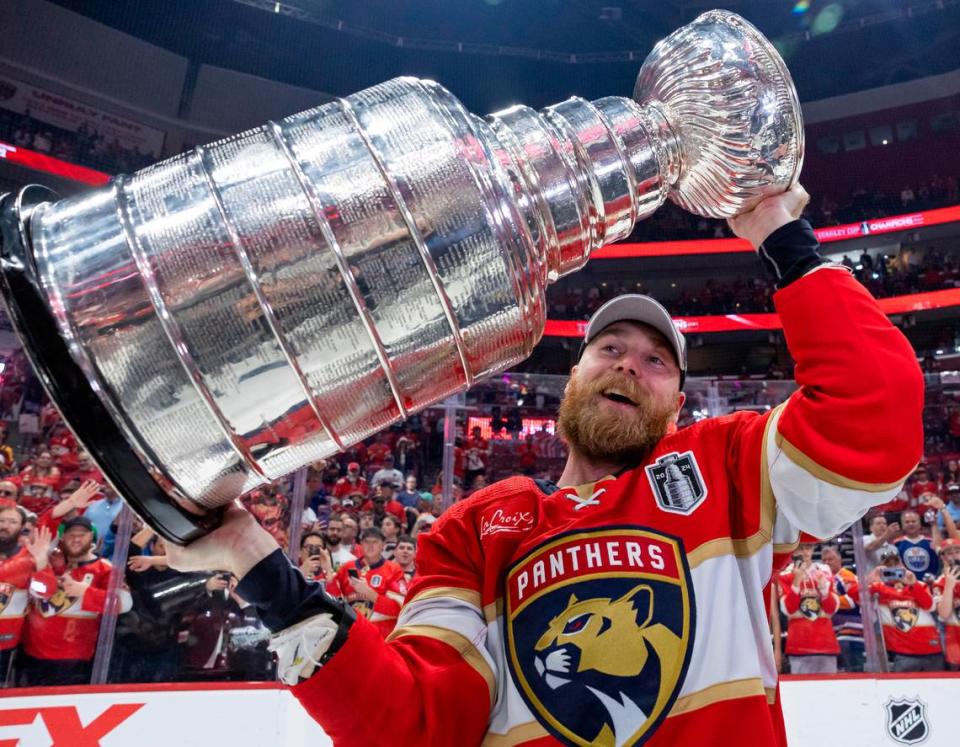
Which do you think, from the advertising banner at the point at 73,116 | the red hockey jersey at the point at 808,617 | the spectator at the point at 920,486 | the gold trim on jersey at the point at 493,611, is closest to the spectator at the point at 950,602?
the red hockey jersey at the point at 808,617

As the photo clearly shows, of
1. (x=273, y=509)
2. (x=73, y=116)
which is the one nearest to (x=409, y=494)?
(x=273, y=509)

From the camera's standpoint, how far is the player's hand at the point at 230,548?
24.7 inches

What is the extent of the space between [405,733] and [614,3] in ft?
48.1

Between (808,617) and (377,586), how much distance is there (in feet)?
8.07

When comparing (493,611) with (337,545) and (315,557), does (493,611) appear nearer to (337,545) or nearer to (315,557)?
(315,557)

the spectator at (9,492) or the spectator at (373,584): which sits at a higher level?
the spectator at (9,492)

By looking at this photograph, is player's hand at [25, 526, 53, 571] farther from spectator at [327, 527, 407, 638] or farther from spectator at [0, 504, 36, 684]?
spectator at [327, 527, 407, 638]

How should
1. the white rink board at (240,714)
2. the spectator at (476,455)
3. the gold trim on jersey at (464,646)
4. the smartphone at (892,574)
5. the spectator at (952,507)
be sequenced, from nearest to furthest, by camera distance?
1. the gold trim on jersey at (464,646)
2. the white rink board at (240,714)
3. the smartphone at (892,574)
4. the spectator at (952,507)
5. the spectator at (476,455)

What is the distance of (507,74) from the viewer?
49.2 ft

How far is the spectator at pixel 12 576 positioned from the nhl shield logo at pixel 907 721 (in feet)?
11.3

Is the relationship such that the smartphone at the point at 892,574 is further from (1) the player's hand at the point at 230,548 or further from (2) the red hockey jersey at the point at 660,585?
(1) the player's hand at the point at 230,548

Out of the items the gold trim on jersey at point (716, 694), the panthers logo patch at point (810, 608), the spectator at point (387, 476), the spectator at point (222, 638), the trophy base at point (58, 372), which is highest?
the spectator at point (387, 476)

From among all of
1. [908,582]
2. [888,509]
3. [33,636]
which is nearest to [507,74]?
[888,509]

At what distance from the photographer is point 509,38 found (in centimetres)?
1470
